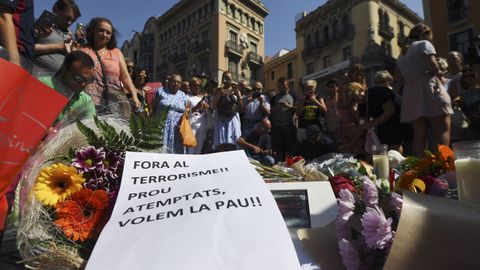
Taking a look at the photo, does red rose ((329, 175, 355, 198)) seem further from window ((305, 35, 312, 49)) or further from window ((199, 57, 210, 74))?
window ((305, 35, 312, 49))

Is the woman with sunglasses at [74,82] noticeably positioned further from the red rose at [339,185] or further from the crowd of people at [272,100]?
the red rose at [339,185]

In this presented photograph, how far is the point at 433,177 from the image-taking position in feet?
3.34

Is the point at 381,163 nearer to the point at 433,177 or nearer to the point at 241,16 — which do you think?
the point at 433,177

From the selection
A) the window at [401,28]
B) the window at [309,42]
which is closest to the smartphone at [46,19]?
the window at [309,42]

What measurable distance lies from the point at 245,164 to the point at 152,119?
1.04 feet

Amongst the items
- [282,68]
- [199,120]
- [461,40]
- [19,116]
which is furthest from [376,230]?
[282,68]

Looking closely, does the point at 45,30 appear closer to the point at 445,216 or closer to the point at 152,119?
the point at 152,119

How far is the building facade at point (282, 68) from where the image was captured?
110 feet

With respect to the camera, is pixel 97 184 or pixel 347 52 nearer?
pixel 97 184

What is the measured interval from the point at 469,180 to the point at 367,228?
367 mm

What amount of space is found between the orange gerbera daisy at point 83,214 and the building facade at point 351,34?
79.3 ft

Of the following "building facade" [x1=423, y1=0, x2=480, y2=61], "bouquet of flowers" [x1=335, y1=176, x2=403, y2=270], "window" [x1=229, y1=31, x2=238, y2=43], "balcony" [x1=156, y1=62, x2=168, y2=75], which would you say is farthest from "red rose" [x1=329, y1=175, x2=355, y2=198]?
"balcony" [x1=156, y1=62, x2=168, y2=75]

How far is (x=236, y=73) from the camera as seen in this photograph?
2950 centimetres

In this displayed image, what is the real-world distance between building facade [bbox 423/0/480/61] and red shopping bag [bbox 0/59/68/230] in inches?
884
